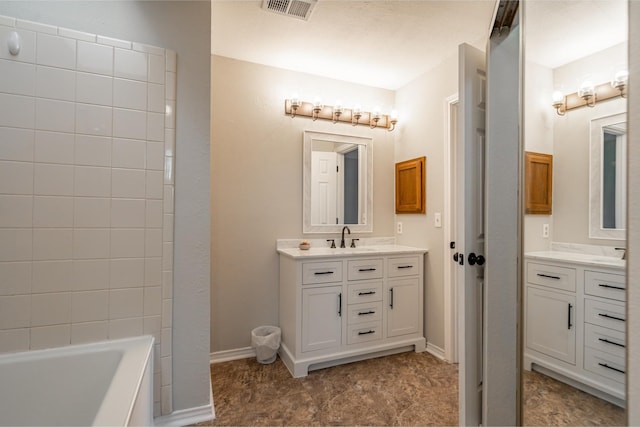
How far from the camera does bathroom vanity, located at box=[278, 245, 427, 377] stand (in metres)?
2.24

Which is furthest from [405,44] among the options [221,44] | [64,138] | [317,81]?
[64,138]

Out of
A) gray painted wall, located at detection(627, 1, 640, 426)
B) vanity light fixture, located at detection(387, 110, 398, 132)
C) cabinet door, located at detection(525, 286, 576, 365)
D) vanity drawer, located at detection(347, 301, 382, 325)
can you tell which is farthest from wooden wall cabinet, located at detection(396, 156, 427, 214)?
gray painted wall, located at detection(627, 1, 640, 426)

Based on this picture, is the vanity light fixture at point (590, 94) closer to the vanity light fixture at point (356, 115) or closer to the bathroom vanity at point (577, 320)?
the bathroom vanity at point (577, 320)

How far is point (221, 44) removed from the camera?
2.32m

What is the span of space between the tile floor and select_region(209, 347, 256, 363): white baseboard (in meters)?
0.06

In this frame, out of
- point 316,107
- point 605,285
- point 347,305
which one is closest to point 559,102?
point 605,285

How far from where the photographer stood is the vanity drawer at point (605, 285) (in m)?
0.74

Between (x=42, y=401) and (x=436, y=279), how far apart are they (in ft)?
8.29

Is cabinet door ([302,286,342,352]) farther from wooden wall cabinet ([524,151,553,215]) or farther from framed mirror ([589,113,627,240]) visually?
framed mirror ([589,113,627,240])

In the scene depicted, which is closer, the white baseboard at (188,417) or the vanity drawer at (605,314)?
the vanity drawer at (605,314)

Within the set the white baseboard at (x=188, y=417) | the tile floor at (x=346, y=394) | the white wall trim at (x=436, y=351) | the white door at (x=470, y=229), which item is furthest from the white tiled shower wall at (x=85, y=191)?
the white wall trim at (x=436, y=351)

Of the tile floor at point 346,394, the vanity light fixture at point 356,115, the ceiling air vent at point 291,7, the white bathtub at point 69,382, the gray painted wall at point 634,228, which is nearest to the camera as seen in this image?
the gray painted wall at point 634,228

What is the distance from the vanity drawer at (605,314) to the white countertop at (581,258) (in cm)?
10

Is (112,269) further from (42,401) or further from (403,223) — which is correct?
(403,223)
